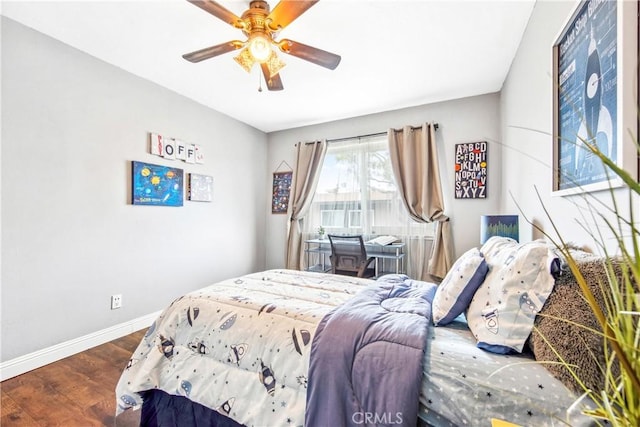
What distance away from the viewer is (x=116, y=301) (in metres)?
2.44

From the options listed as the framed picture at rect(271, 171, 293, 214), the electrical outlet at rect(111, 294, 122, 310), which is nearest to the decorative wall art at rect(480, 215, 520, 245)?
the framed picture at rect(271, 171, 293, 214)

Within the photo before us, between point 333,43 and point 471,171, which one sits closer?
point 333,43

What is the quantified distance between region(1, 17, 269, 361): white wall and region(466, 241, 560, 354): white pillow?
2.82 m

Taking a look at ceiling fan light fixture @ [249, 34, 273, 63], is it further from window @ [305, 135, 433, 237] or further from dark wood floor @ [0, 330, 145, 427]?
dark wood floor @ [0, 330, 145, 427]

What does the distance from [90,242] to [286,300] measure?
1.94 meters

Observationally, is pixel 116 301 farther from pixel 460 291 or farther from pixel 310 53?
pixel 460 291

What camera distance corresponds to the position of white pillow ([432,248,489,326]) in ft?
3.94

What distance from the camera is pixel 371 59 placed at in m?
2.34

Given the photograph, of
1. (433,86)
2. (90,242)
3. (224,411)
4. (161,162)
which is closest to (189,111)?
(161,162)

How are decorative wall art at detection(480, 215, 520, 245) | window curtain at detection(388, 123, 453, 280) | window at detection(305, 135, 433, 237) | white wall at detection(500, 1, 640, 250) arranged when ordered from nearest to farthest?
white wall at detection(500, 1, 640, 250) → decorative wall art at detection(480, 215, 520, 245) → window curtain at detection(388, 123, 453, 280) → window at detection(305, 135, 433, 237)

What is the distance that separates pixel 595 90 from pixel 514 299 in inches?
32.9

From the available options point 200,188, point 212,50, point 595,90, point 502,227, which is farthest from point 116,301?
point 595,90

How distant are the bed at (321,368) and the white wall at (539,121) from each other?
65 cm

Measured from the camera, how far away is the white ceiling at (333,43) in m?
1.79
